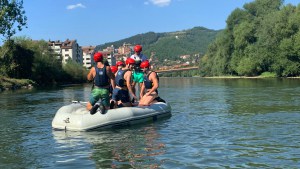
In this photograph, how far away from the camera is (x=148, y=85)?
15.0 m

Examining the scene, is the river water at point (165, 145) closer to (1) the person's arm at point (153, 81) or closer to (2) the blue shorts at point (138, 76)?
(1) the person's arm at point (153, 81)

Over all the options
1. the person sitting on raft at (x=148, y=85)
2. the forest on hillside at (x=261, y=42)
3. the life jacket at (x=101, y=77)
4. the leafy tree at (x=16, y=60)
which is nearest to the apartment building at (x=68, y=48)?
the forest on hillside at (x=261, y=42)

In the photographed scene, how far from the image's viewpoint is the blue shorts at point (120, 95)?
1379 cm

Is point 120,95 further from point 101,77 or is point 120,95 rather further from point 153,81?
point 101,77

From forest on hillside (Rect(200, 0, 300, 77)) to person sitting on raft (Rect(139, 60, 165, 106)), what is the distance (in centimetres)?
6043

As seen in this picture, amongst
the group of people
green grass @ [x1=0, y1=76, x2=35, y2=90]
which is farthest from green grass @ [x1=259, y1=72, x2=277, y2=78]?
the group of people

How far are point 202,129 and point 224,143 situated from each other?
227 cm

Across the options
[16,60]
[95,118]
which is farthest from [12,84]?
[95,118]

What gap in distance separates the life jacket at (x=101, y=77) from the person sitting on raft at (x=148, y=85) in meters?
2.50

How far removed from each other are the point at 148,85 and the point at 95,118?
11.3 ft

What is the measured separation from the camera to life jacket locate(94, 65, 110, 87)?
12.3 m

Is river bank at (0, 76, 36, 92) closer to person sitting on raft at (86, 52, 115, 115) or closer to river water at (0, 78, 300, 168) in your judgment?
river water at (0, 78, 300, 168)

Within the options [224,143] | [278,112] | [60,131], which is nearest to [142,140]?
[224,143]

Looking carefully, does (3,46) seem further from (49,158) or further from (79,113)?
(49,158)
